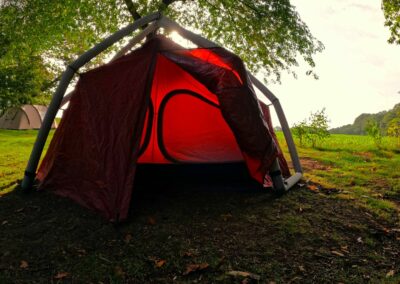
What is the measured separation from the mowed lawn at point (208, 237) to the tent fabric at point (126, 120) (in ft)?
1.34

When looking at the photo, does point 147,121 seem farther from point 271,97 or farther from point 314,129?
point 314,129

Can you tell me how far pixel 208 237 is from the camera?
4.13 m

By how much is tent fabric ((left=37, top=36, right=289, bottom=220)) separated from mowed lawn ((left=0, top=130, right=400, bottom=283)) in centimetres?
41

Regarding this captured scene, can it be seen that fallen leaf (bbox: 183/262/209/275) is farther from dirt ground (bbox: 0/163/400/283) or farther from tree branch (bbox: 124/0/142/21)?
tree branch (bbox: 124/0/142/21)

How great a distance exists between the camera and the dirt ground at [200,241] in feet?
11.1

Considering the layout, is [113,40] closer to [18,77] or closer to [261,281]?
[261,281]

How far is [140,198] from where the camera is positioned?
5.52 m

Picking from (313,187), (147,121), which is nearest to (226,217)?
(313,187)

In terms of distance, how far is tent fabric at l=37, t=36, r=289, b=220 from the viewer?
486 cm

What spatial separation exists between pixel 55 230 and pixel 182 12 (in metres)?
10.6

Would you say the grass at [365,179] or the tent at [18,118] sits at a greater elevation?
Answer: the tent at [18,118]

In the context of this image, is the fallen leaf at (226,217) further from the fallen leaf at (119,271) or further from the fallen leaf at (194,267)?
the fallen leaf at (119,271)

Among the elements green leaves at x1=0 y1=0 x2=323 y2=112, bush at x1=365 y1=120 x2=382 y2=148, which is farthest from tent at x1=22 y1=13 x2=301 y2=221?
bush at x1=365 y1=120 x2=382 y2=148

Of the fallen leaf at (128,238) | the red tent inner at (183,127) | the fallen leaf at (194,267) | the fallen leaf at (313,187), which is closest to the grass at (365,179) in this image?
the fallen leaf at (313,187)
